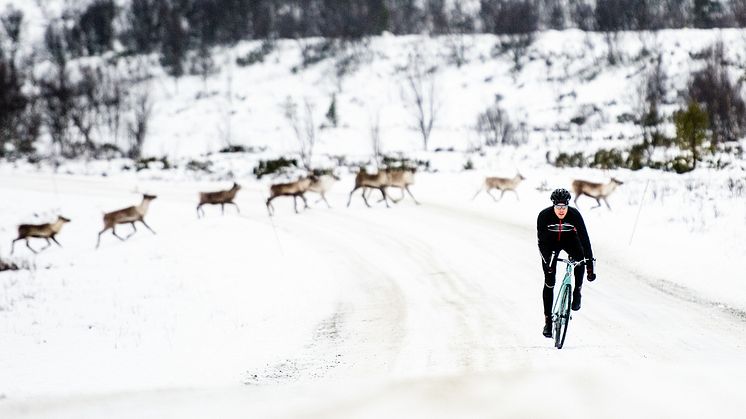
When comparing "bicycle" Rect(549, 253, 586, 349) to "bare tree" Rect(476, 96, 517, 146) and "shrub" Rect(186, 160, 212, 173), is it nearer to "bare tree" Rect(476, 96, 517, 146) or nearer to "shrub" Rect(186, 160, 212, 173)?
"shrub" Rect(186, 160, 212, 173)

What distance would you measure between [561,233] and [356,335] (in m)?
2.70

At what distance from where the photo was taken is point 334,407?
16.0ft

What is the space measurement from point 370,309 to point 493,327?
1.93m

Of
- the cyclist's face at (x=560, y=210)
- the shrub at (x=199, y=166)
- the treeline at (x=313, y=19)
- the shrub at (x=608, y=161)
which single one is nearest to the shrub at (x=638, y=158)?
the shrub at (x=608, y=161)

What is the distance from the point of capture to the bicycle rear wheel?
6.04 m

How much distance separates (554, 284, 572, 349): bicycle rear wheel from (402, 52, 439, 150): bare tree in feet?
140

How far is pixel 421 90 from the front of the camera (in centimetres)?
5869

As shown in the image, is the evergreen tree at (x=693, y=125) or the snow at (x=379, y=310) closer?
the snow at (x=379, y=310)

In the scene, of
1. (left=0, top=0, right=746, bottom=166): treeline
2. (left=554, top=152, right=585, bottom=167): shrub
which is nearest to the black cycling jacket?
(left=554, top=152, right=585, bottom=167): shrub

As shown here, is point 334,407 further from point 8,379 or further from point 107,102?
point 107,102

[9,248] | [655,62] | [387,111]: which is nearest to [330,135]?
[387,111]

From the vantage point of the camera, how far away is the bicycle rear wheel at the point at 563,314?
6043 mm

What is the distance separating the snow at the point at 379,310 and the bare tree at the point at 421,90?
3051cm

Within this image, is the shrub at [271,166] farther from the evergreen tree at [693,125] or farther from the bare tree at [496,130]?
the evergreen tree at [693,125]
